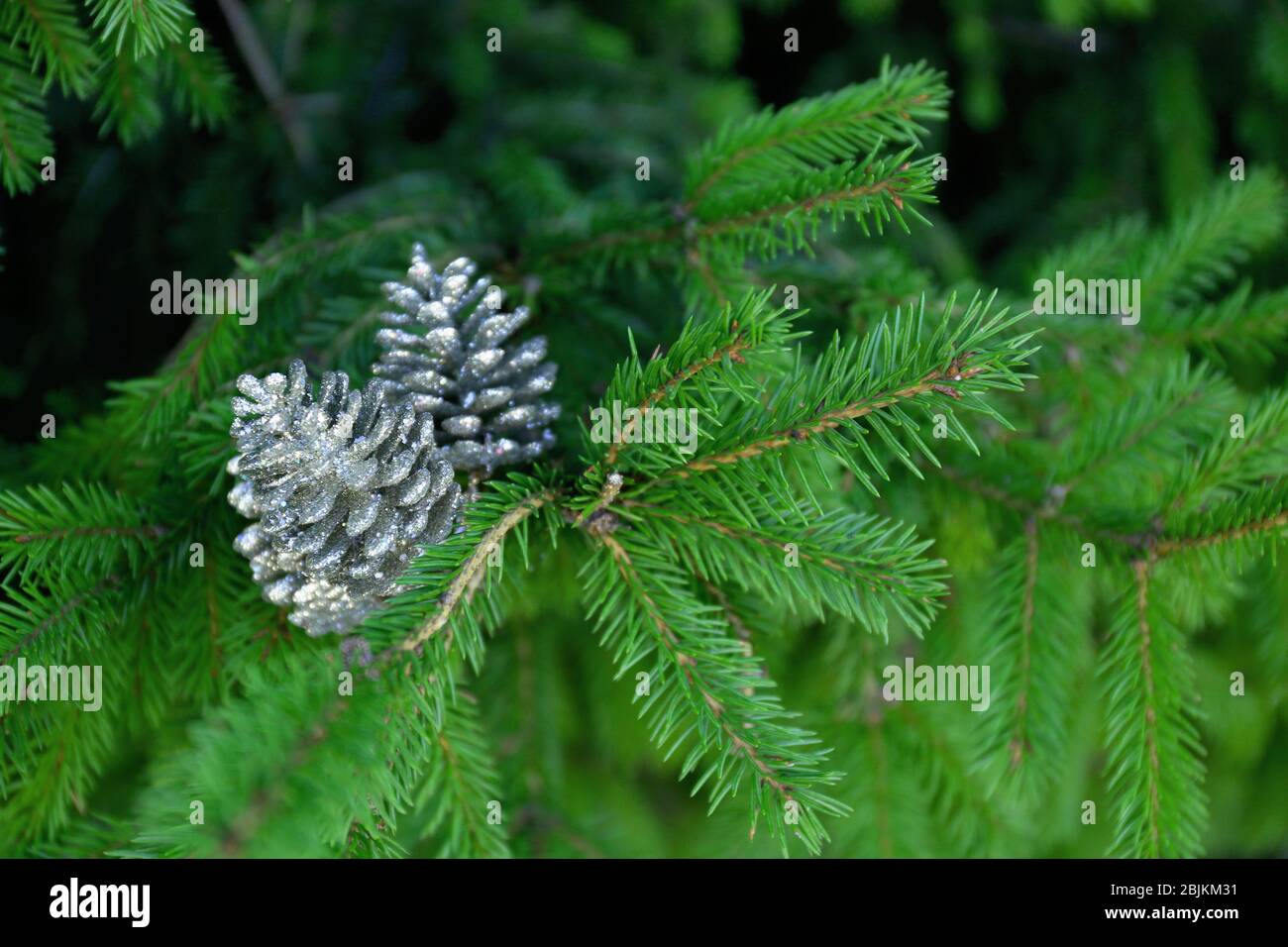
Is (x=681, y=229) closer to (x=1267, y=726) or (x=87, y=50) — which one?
(x=87, y=50)

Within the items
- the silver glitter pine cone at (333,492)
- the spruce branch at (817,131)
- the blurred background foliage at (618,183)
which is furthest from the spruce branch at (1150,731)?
the silver glitter pine cone at (333,492)

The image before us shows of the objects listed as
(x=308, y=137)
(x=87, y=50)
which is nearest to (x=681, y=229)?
(x=87, y=50)

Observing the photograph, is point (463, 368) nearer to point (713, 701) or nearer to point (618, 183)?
point (713, 701)

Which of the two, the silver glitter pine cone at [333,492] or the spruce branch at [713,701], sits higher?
the silver glitter pine cone at [333,492]

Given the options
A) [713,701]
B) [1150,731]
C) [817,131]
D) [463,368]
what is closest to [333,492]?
[463,368]

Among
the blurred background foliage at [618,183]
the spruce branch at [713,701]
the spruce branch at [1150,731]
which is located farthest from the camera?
the blurred background foliage at [618,183]

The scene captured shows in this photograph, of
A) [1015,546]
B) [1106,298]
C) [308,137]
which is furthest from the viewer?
[308,137]

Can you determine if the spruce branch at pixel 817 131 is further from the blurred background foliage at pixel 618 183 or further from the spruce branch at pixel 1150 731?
the spruce branch at pixel 1150 731
